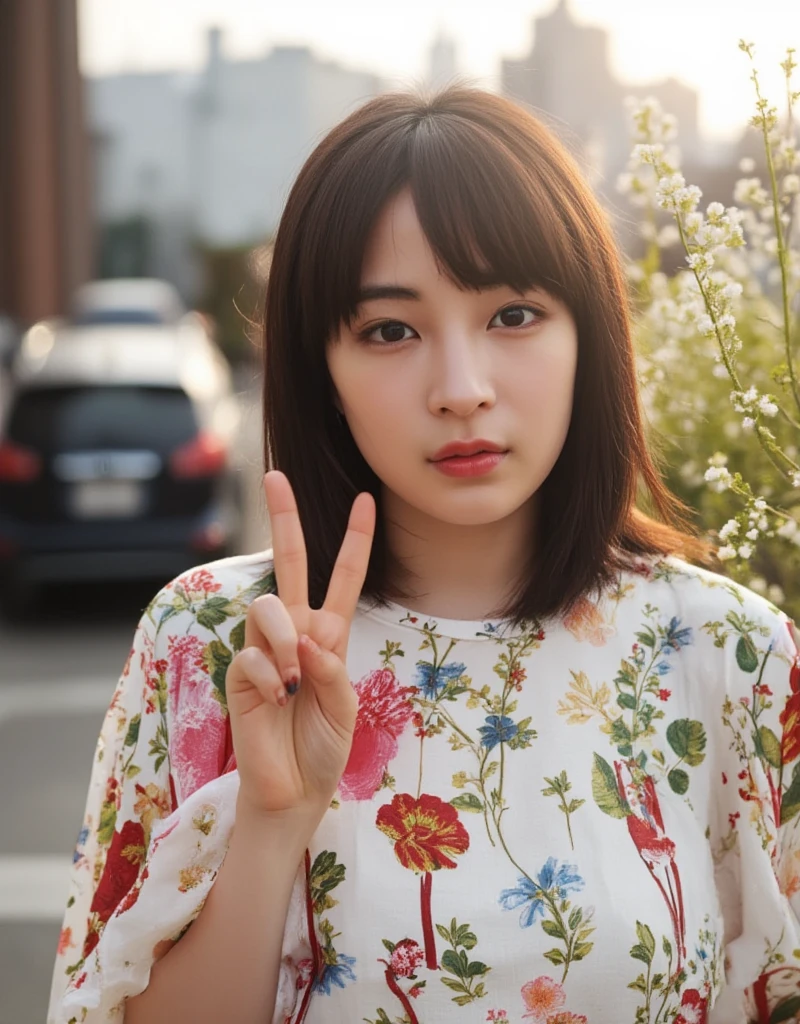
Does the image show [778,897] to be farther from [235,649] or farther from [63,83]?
[63,83]

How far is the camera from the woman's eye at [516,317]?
1.53 meters

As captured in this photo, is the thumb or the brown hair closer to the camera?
the thumb

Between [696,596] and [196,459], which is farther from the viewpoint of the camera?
[196,459]

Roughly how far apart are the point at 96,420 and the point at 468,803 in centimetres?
625

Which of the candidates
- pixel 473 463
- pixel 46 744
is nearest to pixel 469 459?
Result: pixel 473 463

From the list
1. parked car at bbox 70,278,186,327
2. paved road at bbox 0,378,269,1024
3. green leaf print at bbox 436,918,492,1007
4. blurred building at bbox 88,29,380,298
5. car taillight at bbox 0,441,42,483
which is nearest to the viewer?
green leaf print at bbox 436,918,492,1007

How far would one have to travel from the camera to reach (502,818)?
1.51 m

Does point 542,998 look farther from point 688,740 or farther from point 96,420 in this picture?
point 96,420

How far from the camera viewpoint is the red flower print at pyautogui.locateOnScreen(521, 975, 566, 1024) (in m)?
1.44

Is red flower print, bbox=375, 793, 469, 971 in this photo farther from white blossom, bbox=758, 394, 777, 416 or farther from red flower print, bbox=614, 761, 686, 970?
white blossom, bbox=758, 394, 777, 416

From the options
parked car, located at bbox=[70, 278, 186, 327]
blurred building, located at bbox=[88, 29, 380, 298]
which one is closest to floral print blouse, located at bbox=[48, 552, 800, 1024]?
parked car, located at bbox=[70, 278, 186, 327]

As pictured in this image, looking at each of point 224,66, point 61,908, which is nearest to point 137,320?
point 61,908

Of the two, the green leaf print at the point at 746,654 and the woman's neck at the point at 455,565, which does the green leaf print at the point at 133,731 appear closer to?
the woman's neck at the point at 455,565

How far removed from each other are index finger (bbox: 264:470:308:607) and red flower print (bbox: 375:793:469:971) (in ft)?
0.91
